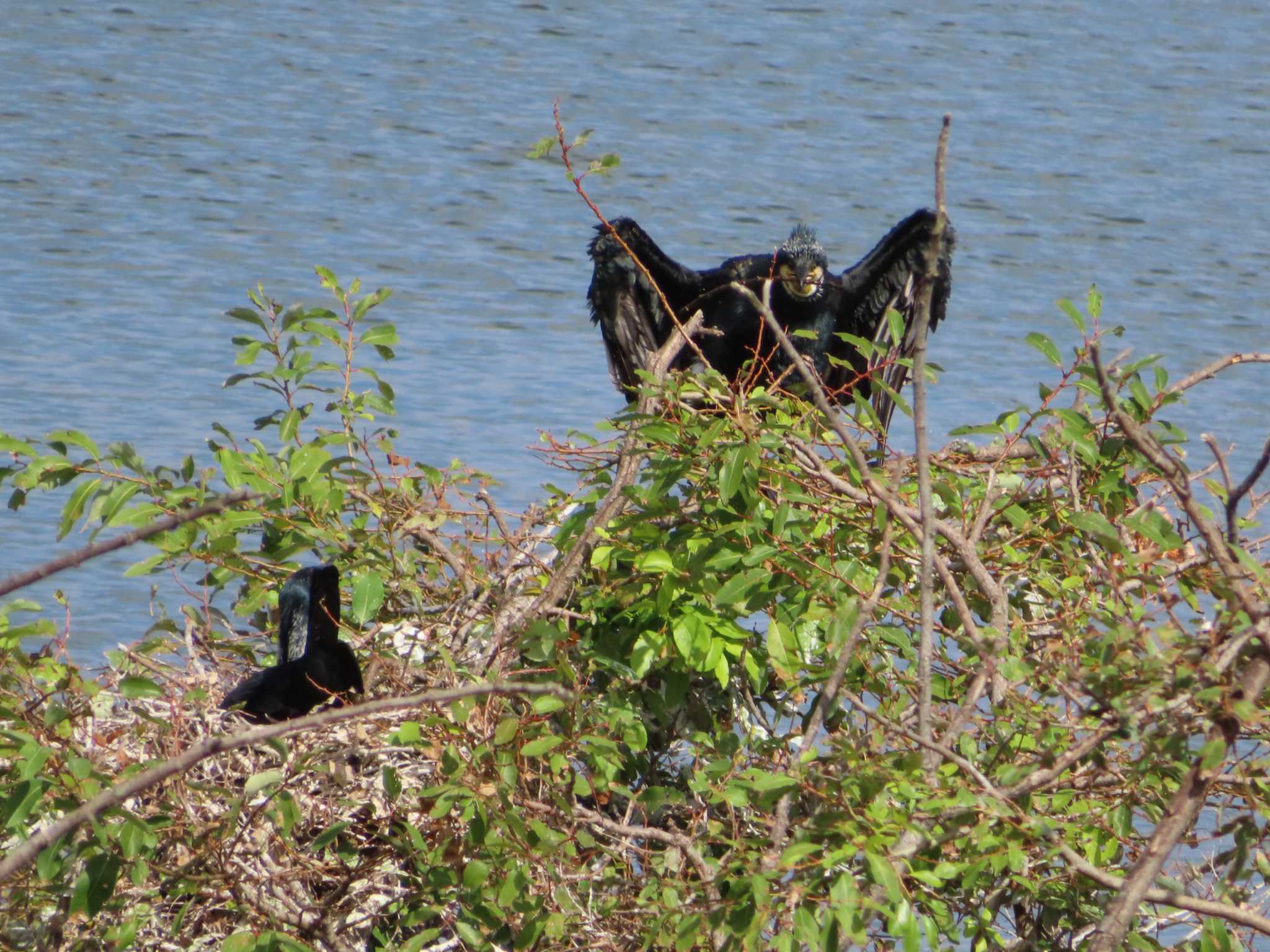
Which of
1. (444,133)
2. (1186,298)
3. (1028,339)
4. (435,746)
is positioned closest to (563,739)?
(435,746)

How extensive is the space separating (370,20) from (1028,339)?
11826 mm

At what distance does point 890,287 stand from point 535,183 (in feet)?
17.8

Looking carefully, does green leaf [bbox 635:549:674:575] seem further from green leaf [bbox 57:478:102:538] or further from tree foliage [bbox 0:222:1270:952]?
green leaf [bbox 57:478:102:538]

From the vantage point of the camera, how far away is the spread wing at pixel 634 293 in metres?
5.86

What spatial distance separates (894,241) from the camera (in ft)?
20.5

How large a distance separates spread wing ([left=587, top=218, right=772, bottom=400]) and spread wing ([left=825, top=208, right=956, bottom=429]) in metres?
0.41

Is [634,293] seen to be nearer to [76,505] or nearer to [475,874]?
[76,505]

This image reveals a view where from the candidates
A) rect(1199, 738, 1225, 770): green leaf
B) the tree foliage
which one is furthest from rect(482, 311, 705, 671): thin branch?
rect(1199, 738, 1225, 770): green leaf

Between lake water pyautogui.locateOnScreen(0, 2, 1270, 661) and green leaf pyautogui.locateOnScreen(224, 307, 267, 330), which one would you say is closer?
green leaf pyautogui.locateOnScreen(224, 307, 267, 330)

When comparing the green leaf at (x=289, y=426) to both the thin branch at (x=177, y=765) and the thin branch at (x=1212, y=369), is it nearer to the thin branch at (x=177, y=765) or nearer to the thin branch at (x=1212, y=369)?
the thin branch at (x=1212, y=369)

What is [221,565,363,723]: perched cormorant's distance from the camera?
3387 mm

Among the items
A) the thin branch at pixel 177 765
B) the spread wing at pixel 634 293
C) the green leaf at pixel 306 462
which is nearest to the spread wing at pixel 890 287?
the spread wing at pixel 634 293

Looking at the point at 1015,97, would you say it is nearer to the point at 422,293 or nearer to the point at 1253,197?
the point at 1253,197

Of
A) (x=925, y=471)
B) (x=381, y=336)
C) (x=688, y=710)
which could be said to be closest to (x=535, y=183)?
(x=381, y=336)
